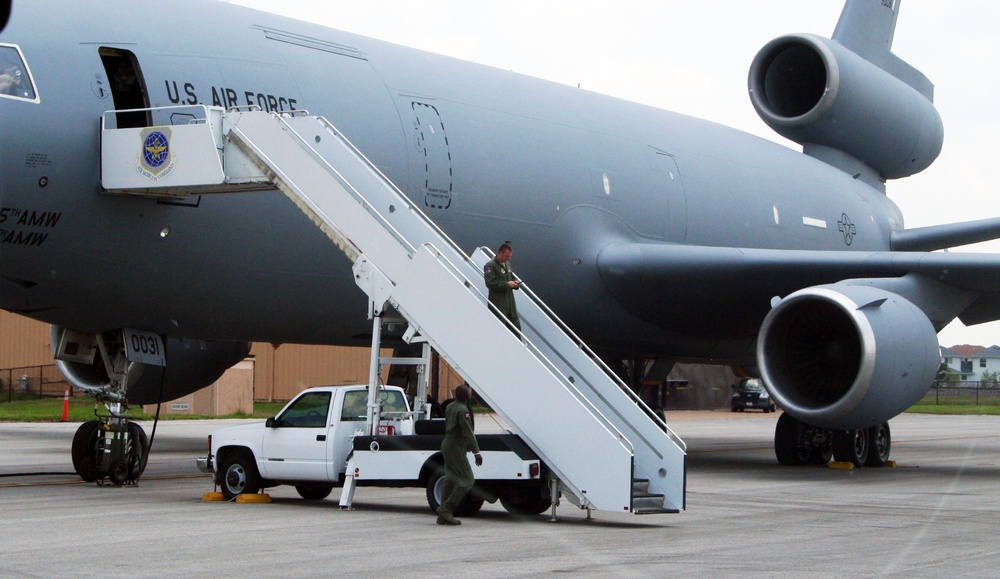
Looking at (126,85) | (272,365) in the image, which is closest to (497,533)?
(126,85)

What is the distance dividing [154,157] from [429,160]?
3.66 meters

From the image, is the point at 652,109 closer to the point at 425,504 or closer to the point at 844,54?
the point at 844,54

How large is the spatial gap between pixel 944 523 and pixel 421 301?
476 cm

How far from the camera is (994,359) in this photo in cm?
14262

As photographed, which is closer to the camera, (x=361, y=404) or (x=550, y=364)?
(x=550, y=364)

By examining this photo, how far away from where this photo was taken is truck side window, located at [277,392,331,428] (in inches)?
472

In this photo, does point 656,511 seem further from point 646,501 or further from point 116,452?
point 116,452

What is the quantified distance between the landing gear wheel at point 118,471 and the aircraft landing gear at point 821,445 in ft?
30.8

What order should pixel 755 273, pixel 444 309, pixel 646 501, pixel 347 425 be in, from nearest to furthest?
1. pixel 646 501
2. pixel 444 309
3. pixel 347 425
4. pixel 755 273

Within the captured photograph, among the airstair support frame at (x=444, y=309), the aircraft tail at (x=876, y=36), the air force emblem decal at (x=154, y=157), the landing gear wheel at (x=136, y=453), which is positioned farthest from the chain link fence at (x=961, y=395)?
the air force emblem decal at (x=154, y=157)

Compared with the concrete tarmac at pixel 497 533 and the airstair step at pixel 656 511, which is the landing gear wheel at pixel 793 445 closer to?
the concrete tarmac at pixel 497 533

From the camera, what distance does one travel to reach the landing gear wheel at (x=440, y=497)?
1081 centimetres


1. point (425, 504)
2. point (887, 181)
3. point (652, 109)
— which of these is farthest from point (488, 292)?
point (887, 181)

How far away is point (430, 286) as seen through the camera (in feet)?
37.1
